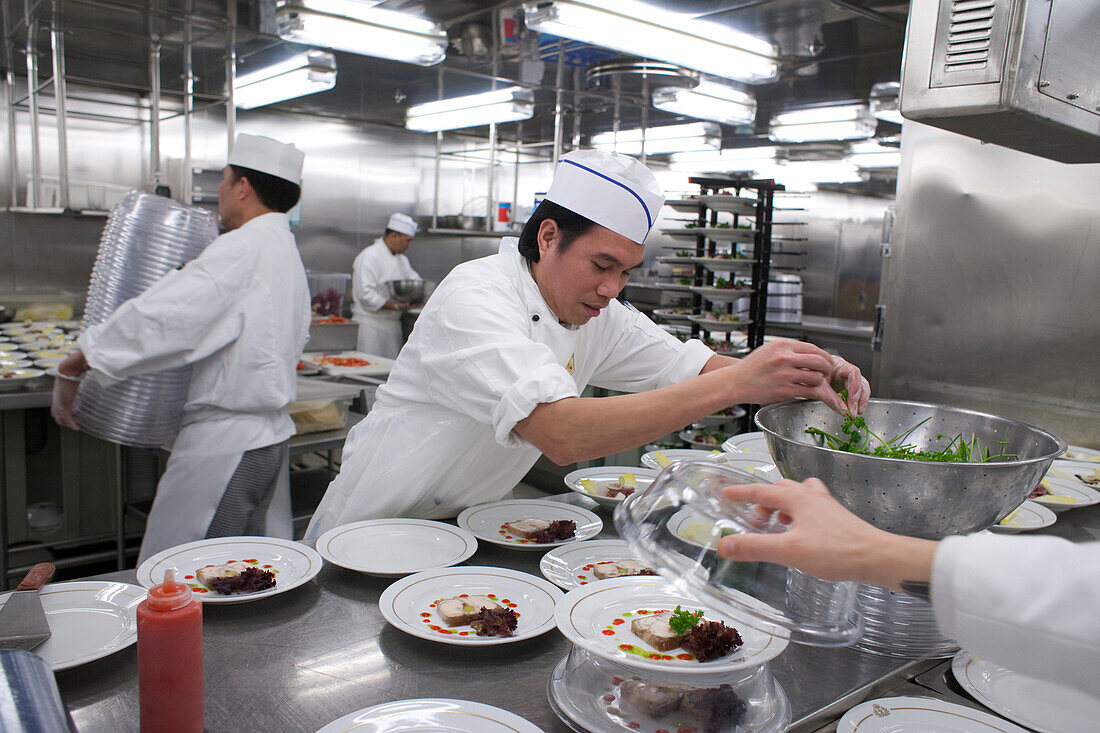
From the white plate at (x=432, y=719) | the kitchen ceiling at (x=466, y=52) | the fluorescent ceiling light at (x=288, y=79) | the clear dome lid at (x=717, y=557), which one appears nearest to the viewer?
the clear dome lid at (x=717, y=557)

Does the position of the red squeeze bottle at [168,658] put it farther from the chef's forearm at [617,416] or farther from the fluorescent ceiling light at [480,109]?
the fluorescent ceiling light at [480,109]

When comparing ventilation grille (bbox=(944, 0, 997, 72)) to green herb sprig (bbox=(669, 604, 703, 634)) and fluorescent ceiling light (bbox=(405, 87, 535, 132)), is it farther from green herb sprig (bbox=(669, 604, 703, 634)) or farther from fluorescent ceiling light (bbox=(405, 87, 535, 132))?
fluorescent ceiling light (bbox=(405, 87, 535, 132))

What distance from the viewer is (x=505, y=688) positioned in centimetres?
112

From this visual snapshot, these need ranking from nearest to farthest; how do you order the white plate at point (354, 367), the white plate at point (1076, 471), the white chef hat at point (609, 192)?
the white chef hat at point (609, 192) < the white plate at point (1076, 471) < the white plate at point (354, 367)

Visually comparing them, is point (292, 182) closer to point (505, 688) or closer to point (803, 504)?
point (505, 688)

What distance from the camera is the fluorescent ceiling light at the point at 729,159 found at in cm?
891

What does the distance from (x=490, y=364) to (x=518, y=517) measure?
0.49 m

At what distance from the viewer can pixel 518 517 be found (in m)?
1.83

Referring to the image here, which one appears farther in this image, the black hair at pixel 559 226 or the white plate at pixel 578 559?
the black hair at pixel 559 226

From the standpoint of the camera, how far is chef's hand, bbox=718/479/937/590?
2.61ft

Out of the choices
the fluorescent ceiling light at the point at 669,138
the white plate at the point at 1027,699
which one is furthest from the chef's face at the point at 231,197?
the fluorescent ceiling light at the point at 669,138

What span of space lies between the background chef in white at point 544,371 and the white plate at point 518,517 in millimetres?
87

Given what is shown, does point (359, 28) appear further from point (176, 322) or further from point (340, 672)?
point (340, 672)

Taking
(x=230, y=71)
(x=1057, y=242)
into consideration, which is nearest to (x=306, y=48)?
(x=230, y=71)
